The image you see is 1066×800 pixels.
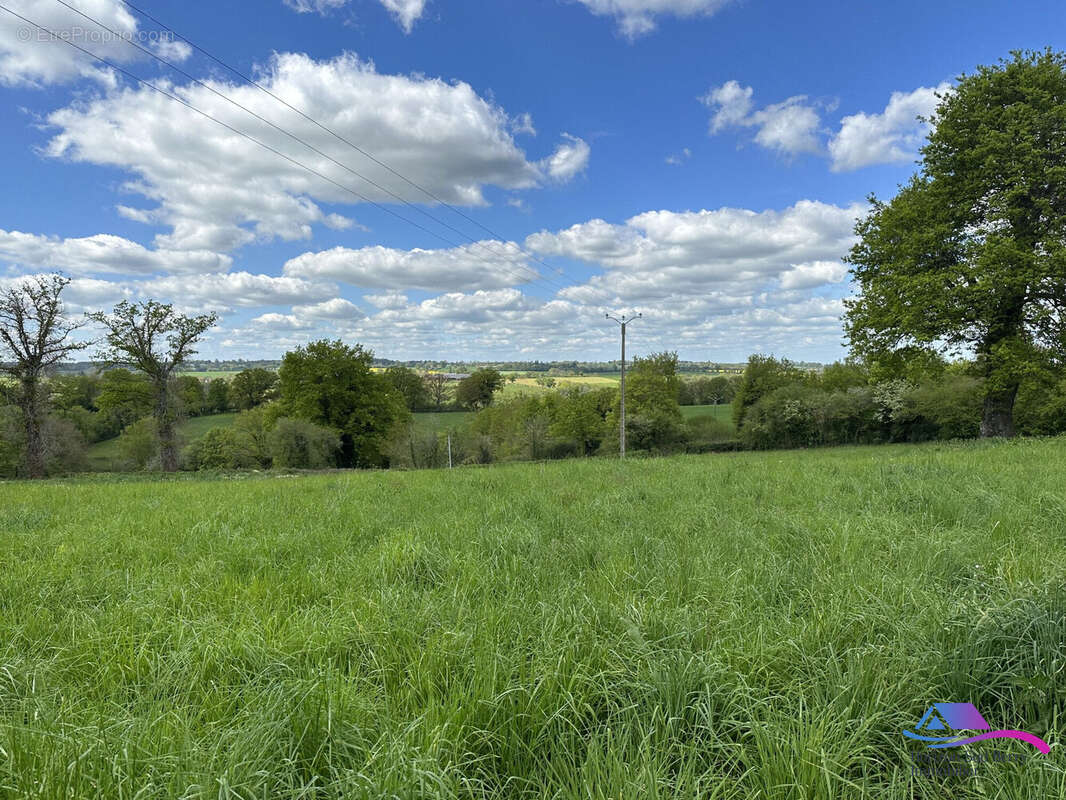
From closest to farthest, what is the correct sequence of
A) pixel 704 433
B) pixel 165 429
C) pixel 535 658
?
pixel 535 658
pixel 165 429
pixel 704 433

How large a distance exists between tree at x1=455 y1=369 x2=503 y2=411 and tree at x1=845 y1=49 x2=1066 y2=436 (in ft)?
212

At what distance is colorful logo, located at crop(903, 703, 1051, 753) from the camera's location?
6.48ft

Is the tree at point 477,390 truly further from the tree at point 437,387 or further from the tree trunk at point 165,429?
the tree trunk at point 165,429

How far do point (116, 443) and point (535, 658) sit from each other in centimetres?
6378

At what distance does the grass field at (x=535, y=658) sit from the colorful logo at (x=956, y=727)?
0.20 ft

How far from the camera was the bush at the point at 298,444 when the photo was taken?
3800 centimetres

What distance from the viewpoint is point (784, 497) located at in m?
7.30

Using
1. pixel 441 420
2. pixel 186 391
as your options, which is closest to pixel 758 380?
pixel 441 420

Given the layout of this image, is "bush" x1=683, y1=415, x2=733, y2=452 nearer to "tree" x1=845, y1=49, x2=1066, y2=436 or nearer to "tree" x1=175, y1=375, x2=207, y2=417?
"tree" x1=845, y1=49, x2=1066, y2=436

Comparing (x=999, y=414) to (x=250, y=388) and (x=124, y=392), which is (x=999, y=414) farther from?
(x=250, y=388)

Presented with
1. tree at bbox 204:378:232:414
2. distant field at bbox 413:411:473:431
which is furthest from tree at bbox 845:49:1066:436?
tree at bbox 204:378:232:414

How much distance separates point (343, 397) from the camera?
42938 millimetres

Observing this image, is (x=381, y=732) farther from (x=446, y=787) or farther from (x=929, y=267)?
(x=929, y=267)

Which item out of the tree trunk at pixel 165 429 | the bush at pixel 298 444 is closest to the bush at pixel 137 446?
the tree trunk at pixel 165 429
